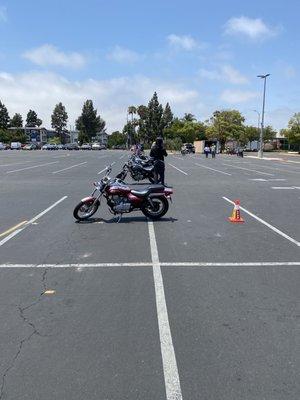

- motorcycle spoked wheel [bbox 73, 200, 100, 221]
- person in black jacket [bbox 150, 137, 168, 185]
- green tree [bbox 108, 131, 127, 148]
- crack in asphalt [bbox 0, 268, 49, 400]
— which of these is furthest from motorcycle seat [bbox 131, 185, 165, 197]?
green tree [bbox 108, 131, 127, 148]

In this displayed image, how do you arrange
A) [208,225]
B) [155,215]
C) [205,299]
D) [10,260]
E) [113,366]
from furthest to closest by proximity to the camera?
1. [155,215]
2. [208,225]
3. [10,260]
4. [205,299]
5. [113,366]

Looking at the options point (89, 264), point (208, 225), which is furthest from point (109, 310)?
point (208, 225)

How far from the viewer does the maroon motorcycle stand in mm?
11086

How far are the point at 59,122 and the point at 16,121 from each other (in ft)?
48.4

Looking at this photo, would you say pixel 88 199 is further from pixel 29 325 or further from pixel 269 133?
pixel 269 133

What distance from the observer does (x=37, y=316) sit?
5285mm

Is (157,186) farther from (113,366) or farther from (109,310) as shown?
(113,366)

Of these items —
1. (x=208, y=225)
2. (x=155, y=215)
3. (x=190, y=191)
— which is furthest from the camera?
(x=190, y=191)

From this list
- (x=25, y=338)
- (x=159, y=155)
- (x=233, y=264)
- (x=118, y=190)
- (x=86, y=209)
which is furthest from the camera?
(x=159, y=155)

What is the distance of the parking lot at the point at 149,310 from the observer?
12.7ft

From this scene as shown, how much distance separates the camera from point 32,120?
185m

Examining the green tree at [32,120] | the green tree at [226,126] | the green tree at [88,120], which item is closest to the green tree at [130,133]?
the green tree at [88,120]

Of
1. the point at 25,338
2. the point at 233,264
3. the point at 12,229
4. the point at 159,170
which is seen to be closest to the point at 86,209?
the point at 12,229

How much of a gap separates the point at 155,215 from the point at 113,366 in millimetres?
7386
